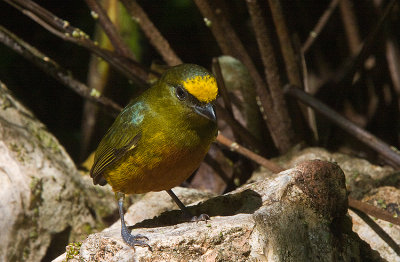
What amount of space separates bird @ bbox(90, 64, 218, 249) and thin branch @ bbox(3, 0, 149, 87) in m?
1.06

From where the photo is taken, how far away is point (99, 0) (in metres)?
4.17

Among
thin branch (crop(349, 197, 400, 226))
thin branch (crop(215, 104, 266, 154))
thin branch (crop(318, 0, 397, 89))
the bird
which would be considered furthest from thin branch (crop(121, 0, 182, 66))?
thin branch (crop(349, 197, 400, 226))

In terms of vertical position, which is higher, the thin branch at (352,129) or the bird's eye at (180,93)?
the thin branch at (352,129)

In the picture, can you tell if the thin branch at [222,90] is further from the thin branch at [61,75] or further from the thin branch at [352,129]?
the thin branch at [61,75]

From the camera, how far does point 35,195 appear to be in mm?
3352

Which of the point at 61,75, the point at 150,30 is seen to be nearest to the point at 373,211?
the point at 150,30

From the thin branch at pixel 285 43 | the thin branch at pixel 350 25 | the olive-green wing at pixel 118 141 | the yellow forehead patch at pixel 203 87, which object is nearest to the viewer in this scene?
the yellow forehead patch at pixel 203 87

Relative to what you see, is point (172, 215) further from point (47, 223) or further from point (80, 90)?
point (80, 90)

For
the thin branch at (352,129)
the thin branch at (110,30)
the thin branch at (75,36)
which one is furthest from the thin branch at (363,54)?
the thin branch at (110,30)

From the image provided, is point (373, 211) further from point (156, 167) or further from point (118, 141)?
point (118, 141)

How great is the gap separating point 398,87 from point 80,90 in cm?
266

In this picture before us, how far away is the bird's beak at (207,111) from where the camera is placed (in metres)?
2.39

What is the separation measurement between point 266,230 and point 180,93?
780mm

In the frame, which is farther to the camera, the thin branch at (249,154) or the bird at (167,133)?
the thin branch at (249,154)
